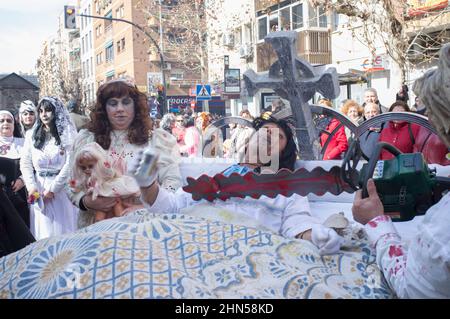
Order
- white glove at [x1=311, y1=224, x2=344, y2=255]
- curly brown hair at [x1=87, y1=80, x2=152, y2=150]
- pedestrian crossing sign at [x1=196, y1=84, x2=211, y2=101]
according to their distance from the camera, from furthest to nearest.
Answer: pedestrian crossing sign at [x1=196, y1=84, x2=211, y2=101] < curly brown hair at [x1=87, y1=80, x2=152, y2=150] < white glove at [x1=311, y1=224, x2=344, y2=255]

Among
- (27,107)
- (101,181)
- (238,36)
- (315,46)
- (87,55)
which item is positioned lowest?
(101,181)

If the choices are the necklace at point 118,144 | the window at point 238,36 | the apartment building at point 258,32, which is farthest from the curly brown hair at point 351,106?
the window at point 238,36

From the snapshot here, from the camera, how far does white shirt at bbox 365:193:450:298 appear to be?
146 cm

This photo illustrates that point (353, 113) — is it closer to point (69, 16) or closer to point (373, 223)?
point (373, 223)

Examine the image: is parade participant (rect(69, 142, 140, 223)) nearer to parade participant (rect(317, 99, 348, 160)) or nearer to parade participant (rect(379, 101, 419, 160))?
parade participant (rect(317, 99, 348, 160))

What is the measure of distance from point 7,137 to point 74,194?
3.33m

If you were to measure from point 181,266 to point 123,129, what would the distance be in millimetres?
1766

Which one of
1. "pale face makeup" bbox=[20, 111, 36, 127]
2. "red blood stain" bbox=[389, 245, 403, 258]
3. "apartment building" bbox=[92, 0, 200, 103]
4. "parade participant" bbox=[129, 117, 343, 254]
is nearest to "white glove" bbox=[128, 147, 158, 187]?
"parade participant" bbox=[129, 117, 343, 254]

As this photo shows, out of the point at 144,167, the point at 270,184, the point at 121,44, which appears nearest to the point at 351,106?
the point at 270,184

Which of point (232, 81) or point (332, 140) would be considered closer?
point (332, 140)

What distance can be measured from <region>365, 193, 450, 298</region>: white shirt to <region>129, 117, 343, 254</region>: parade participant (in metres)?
0.50

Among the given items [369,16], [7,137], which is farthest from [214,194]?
[369,16]

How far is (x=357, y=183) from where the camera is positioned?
222 cm

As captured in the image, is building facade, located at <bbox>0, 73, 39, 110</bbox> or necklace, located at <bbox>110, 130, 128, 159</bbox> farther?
building facade, located at <bbox>0, 73, 39, 110</bbox>
